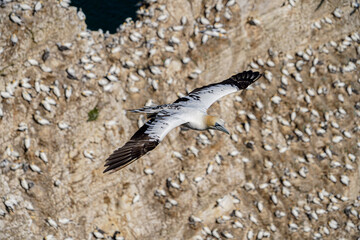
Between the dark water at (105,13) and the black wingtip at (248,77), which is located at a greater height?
the dark water at (105,13)

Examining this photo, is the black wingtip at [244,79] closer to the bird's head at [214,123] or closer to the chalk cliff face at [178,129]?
the bird's head at [214,123]

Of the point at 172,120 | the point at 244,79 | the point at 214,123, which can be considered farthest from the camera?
the point at 244,79

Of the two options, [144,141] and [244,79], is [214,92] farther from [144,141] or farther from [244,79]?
[144,141]

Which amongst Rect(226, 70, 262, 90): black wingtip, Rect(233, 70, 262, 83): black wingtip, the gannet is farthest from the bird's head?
Rect(233, 70, 262, 83): black wingtip

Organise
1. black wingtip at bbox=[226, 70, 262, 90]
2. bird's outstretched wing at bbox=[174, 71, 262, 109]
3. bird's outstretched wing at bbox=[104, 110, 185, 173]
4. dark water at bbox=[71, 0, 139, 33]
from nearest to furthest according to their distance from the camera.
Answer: bird's outstretched wing at bbox=[104, 110, 185, 173] → bird's outstretched wing at bbox=[174, 71, 262, 109] → black wingtip at bbox=[226, 70, 262, 90] → dark water at bbox=[71, 0, 139, 33]

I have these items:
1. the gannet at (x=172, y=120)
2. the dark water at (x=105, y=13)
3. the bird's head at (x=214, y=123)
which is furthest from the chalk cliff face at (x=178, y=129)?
the bird's head at (x=214, y=123)

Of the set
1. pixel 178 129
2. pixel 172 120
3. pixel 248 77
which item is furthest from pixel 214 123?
pixel 178 129

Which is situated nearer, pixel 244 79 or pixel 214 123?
pixel 214 123

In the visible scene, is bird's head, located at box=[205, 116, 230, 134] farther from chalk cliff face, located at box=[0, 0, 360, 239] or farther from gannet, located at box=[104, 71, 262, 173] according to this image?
chalk cliff face, located at box=[0, 0, 360, 239]
